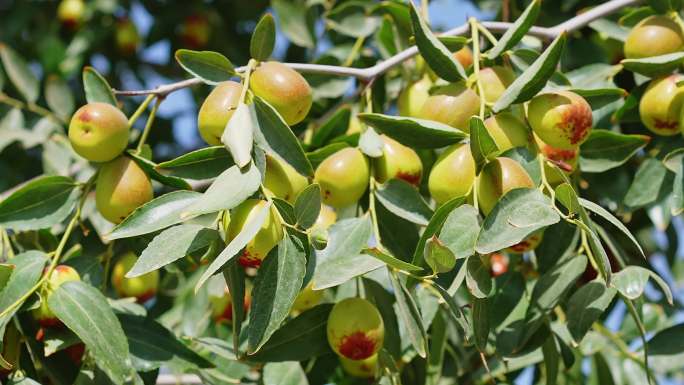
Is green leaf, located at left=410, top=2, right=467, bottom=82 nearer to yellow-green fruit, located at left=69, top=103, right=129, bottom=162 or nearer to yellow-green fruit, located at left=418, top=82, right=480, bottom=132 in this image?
yellow-green fruit, located at left=418, top=82, right=480, bottom=132

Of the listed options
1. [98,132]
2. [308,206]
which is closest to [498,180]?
[308,206]

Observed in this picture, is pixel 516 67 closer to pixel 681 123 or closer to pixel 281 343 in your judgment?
pixel 681 123

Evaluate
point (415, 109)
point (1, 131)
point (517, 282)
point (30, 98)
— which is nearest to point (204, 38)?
point (30, 98)

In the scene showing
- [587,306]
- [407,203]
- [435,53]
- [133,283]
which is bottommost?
[133,283]

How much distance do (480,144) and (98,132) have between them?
574 mm

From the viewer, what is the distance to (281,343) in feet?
4.40

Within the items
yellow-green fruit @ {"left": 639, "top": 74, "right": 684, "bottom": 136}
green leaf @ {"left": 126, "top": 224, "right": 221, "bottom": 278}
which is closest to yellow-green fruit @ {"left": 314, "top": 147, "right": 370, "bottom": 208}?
green leaf @ {"left": 126, "top": 224, "right": 221, "bottom": 278}

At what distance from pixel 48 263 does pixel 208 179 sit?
40 centimetres

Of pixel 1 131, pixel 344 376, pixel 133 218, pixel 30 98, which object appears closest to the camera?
pixel 133 218

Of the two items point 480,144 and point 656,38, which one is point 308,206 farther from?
point 656,38

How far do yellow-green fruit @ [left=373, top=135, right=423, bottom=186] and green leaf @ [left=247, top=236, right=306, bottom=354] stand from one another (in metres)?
0.30

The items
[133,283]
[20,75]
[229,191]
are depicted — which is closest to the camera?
[229,191]

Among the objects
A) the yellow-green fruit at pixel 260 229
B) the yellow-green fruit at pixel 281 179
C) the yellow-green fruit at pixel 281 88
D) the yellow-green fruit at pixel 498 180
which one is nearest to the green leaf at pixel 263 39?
the yellow-green fruit at pixel 281 88

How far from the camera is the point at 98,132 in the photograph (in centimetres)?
131
